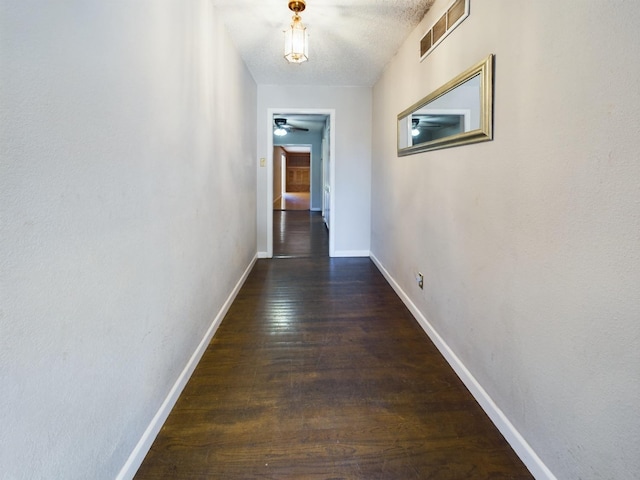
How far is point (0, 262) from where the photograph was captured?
76 centimetres

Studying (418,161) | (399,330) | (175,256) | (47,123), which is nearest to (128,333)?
(175,256)

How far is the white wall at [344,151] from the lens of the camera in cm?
450

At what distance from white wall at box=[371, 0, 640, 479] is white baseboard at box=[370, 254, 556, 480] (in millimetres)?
32

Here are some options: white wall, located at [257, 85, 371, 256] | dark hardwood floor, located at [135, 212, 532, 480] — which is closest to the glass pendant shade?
dark hardwood floor, located at [135, 212, 532, 480]

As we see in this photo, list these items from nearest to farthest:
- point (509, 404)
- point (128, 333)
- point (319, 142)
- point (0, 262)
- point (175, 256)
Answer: point (0, 262) → point (128, 333) → point (509, 404) → point (175, 256) → point (319, 142)

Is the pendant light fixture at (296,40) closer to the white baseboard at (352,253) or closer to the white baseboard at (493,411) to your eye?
the white baseboard at (493,411)

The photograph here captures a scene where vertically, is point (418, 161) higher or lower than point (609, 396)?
higher

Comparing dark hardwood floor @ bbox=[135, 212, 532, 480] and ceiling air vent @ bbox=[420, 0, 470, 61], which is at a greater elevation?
ceiling air vent @ bbox=[420, 0, 470, 61]

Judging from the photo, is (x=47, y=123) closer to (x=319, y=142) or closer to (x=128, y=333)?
(x=128, y=333)

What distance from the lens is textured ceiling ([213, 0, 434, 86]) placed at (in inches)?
96.0

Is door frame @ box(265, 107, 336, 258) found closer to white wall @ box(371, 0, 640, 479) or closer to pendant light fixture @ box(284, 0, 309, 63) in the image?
pendant light fixture @ box(284, 0, 309, 63)

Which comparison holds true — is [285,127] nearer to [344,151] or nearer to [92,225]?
[344,151]

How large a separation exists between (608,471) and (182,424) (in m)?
1.55

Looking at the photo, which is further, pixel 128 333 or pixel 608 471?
pixel 128 333
